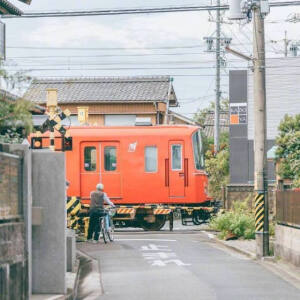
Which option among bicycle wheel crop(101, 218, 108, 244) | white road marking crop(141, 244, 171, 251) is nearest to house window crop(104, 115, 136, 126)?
bicycle wheel crop(101, 218, 108, 244)

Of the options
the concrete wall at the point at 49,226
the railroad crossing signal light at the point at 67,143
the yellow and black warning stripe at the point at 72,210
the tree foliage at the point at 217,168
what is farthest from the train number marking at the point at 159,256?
the tree foliage at the point at 217,168

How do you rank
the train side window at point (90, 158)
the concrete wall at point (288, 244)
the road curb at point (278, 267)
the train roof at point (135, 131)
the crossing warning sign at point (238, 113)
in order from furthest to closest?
the crossing warning sign at point (238, 113) → the train side window at point (90, 158) → the train roof at point (135, 131) → the concrete wall at point (288, 244) → the road curb at point (278, 267)

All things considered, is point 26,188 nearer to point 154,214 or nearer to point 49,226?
point 49,226

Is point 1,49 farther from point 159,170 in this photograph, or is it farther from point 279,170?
point 279,170

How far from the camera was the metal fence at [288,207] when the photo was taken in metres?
19.1

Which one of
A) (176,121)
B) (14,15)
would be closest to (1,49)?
(14,15)

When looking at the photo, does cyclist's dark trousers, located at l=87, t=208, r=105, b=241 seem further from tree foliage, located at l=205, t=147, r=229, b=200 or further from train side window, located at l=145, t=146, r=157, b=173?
tree foliage, located at l=205, t=147, r=229, b=200

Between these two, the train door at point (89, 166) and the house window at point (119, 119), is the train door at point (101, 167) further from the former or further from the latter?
the house window at point (119, 119)

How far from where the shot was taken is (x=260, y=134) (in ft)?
71.6

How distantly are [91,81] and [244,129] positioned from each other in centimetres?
1476

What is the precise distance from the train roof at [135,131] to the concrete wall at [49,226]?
16834mm

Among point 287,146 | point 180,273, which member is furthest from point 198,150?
point 180,273

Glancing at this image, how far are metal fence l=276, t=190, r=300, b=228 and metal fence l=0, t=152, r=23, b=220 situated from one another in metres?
7.67

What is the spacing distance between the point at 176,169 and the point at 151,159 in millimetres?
976
